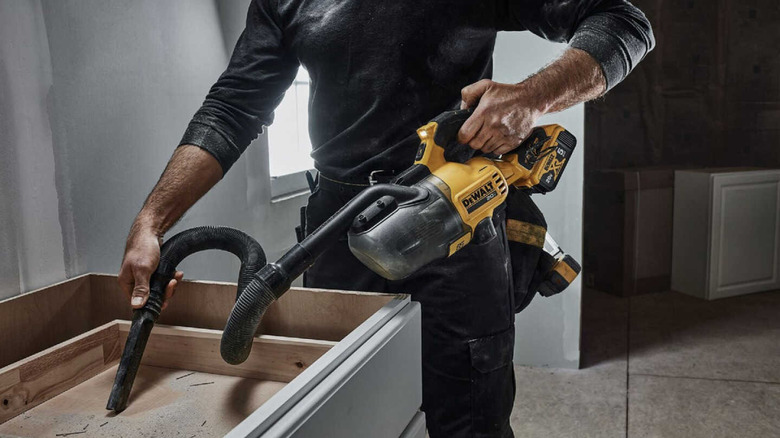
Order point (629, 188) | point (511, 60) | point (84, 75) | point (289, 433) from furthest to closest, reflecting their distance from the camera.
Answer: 1. point (629, 188)
2. point (511, 60)
3. point (84, 75)
4. point (289, 433)

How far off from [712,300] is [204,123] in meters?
3.21

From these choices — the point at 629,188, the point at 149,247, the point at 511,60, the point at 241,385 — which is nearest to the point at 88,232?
the point at 149,247

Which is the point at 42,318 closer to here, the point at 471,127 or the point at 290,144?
the point at 471,127

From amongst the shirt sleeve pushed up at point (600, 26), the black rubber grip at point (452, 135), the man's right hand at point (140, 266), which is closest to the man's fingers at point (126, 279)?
the man's right hand at point (140, 266)

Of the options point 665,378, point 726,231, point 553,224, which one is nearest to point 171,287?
point 553,224

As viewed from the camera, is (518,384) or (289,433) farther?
(518,384)

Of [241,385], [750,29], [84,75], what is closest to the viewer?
[241,385]

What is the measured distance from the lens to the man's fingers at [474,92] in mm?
1070

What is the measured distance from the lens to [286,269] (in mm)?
958

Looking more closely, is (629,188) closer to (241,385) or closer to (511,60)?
(511,60)

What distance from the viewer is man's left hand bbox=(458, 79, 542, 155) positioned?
3.47 ft

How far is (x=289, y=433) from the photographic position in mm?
673

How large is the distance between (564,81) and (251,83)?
0.65m

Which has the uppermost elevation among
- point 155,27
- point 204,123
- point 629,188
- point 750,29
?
point 155,27
